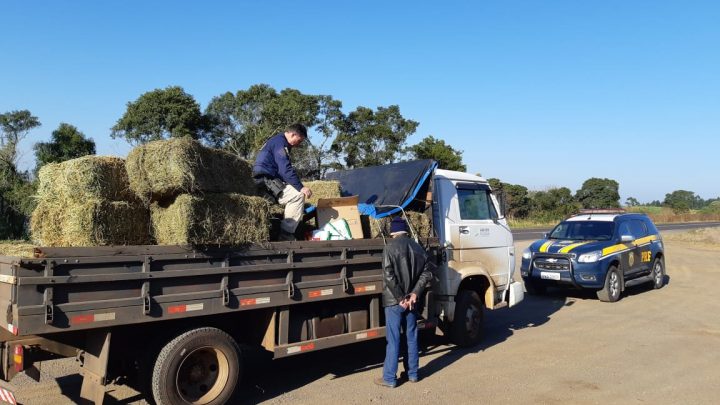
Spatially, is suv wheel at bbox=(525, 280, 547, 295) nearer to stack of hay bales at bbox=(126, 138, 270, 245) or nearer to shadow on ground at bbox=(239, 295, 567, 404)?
shadow on ground at bbox=(239, 295, 567, 404)

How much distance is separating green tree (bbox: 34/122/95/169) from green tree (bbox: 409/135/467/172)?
2056 centimetres

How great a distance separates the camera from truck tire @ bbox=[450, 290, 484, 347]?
7.91m

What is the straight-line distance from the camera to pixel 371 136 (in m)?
34.1

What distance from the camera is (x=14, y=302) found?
421 cm

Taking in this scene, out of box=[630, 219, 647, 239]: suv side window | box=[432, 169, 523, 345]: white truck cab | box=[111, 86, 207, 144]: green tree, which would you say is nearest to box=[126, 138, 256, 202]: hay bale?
box=[432, 169, 523, 345]: white truck cab

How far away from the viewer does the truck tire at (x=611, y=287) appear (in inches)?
489

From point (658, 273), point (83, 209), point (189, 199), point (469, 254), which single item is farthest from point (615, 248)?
point (83, 209)

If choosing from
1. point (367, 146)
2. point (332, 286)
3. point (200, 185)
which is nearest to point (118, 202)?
point (200, 185)

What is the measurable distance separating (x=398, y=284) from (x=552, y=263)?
7.71 metres

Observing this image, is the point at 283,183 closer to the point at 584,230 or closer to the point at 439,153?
the point at 584,230

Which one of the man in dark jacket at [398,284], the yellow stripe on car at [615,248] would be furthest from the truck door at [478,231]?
the yellow stripe on car at [615,248]

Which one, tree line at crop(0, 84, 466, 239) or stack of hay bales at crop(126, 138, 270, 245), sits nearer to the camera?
stack of hay bales at crop(126, 138, 270, 245)

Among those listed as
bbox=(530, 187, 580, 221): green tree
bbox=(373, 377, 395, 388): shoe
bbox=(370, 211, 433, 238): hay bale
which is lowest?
bbox=(373, 377, 395, 388): shoe

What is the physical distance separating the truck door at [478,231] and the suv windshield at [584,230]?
5525mm
